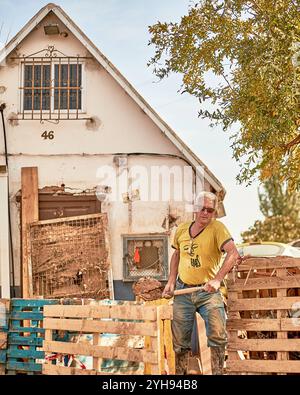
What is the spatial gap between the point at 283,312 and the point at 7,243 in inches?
240

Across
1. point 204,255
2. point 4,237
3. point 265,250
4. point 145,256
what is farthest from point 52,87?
point 204,255

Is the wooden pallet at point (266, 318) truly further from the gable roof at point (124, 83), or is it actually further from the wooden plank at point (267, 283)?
the gable roof at point (124, 83)

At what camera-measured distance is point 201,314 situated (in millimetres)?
6922

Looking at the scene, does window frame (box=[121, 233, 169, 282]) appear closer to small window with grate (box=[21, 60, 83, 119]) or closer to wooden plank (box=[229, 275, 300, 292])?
small window with grate (box=[21, 60, 83, 119])

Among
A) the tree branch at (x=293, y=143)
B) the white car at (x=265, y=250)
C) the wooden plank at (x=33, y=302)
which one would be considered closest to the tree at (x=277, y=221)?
the white car at (x=265, y=250)

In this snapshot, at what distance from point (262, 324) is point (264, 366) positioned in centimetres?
41

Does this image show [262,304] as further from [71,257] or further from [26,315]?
[71,257]

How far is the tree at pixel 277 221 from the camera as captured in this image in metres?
40.1

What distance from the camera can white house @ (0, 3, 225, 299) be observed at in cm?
1152

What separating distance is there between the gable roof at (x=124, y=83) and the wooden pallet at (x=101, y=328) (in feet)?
14.0

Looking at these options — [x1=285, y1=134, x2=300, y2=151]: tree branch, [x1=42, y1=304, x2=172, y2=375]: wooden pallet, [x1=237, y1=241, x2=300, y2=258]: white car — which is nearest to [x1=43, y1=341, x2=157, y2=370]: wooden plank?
[x1=42, y1=304, x2=172, y2=375]: wooden pallet

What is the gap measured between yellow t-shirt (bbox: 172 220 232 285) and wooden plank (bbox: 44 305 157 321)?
618 millimetres
